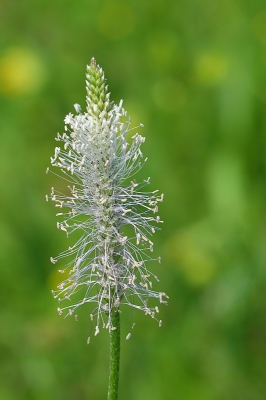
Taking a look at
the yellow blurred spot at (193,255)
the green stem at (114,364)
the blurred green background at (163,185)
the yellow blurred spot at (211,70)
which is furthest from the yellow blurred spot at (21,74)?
the green stem at (114,364)

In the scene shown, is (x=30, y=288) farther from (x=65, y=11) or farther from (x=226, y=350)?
(x=65, y=11)

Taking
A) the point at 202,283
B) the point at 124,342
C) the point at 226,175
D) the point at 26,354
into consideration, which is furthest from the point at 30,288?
the point at 226,175

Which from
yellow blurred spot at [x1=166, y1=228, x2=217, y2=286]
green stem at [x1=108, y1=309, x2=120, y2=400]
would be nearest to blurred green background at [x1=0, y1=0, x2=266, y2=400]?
yellow blurred spot at [x1=166, y1=228, x2=217, y2=286]

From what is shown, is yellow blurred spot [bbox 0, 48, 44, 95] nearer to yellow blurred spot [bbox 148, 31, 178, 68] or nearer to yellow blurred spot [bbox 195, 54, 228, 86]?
yellow blurred spot [bbox 148, 31, 178, 68]

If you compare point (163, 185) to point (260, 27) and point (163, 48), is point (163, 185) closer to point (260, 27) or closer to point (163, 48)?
point (163, 48)

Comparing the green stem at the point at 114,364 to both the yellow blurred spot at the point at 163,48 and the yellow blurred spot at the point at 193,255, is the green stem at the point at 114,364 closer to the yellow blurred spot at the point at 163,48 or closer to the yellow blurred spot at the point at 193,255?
the yellow blurred spot at the point at 193,255

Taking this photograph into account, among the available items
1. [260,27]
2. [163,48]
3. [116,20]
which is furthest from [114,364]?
[116,20]
